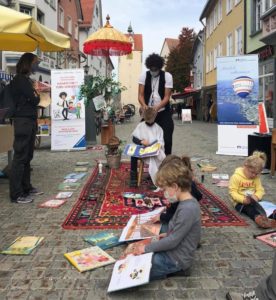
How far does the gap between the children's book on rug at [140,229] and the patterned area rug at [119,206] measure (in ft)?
0.94

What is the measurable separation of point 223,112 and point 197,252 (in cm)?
728

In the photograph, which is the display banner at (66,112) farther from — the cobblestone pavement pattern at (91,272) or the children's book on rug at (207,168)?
the cobblestone pavement pattern at (91,272)

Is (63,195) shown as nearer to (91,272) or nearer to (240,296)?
(91,272)

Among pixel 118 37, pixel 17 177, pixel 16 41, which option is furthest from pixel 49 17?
pixel 17 177

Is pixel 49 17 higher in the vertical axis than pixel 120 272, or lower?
higher

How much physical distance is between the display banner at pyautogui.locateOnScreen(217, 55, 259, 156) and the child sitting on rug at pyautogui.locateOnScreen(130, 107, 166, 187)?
14.7 ft

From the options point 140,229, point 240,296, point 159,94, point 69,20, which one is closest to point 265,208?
point 140,229

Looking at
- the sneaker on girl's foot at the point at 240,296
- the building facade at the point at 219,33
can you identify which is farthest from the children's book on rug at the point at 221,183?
the building facade at the point at 219,33

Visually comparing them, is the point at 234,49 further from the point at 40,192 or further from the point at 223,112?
the point at 40,192

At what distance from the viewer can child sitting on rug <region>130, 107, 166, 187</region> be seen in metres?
6.38

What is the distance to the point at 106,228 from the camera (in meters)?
4.56

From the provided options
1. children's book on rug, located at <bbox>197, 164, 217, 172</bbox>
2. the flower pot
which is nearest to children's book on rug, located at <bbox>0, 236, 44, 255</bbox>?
the flower pot

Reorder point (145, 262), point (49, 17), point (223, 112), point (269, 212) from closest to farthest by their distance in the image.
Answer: point (145, 262) → point (269, 212) → point (223, 112) → point (49, 17)

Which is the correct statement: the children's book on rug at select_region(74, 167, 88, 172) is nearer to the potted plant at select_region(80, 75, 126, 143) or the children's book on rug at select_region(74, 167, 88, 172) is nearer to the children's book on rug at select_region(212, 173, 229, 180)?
the potted plant at select_region(80, 75, 126, 143)
